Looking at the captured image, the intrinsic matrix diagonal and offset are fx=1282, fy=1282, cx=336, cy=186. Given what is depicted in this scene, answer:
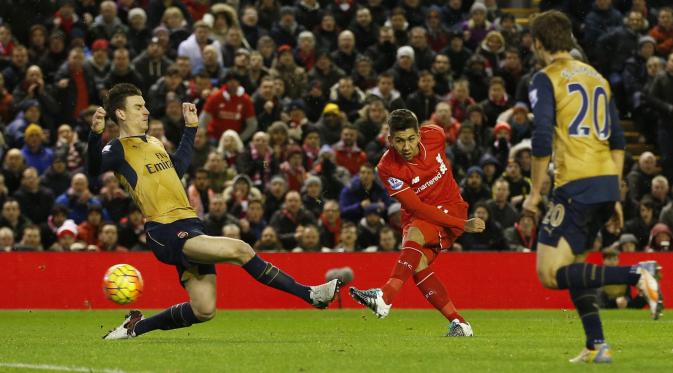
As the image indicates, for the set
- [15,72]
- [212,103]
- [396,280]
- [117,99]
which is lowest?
[212,103]

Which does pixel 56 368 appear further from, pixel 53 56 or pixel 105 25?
pixel 105 25

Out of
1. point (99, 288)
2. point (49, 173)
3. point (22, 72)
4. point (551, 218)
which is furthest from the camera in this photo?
point (22, 72)

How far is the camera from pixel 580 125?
9.02 m

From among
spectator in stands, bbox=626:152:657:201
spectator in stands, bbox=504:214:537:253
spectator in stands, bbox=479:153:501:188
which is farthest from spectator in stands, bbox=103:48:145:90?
spectator in stands, bbox=626:152:657:201

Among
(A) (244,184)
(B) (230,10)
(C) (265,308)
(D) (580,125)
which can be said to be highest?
(D) (580,125)

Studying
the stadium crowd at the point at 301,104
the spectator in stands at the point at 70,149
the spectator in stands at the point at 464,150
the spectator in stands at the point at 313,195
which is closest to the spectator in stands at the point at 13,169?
the stadium crowd at the point at 301,104

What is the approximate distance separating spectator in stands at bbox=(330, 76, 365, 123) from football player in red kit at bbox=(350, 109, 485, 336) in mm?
9595

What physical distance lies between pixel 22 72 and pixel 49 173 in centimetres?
251

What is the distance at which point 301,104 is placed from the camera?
71.5ft

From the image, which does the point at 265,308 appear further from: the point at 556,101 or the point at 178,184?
the point at 556,101

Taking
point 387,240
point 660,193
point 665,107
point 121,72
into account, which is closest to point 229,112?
point 121,72

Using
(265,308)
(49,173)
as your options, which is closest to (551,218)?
(265,308)

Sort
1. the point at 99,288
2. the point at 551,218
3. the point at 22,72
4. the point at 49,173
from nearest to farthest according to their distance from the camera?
1. the point at 551,218
2. the point at 99,288
3. the point at 49,173
4. the point at 22,72

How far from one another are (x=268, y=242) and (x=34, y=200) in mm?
3809
